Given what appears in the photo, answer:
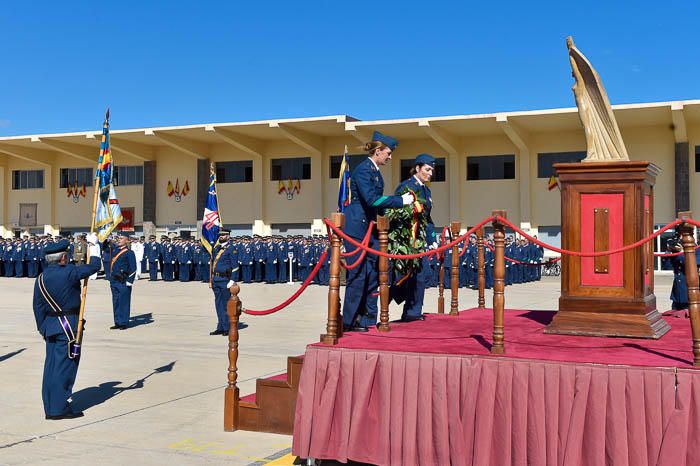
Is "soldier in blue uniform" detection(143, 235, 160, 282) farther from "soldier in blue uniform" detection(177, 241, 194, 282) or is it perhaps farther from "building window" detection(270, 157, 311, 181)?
"building window" detection(270, 157, 311, 181)

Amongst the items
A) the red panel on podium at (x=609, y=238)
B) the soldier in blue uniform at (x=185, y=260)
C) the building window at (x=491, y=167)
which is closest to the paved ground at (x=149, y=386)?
the red panel on podium at (x=609, y=238)

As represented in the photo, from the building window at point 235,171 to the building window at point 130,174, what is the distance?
4.30 metres

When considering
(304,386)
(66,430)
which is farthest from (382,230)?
(66,430)

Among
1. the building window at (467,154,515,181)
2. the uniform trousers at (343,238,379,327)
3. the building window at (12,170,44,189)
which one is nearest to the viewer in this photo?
the uniform trousers at (343,238,379,327)

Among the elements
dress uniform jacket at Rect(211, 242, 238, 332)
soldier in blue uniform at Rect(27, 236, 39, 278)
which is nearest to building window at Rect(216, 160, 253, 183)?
soldier in blue uniform at Rect(27, 236, 39, 278)

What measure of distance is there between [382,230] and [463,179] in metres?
26.7

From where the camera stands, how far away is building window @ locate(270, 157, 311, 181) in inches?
1399

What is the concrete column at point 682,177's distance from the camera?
28.9 metres

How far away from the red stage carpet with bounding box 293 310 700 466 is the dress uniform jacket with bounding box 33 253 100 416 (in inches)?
98.1

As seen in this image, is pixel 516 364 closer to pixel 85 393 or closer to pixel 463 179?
pixel 85 393

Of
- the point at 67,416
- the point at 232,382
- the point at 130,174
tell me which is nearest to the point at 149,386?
the point at 67,416

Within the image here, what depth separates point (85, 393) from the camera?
781cm

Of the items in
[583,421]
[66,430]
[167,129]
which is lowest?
[66,430]

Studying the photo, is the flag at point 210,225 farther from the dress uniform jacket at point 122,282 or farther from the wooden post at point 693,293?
the wooden post at point 693,293
